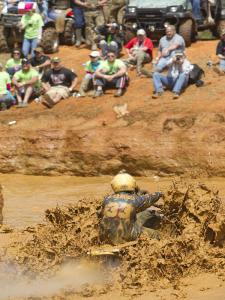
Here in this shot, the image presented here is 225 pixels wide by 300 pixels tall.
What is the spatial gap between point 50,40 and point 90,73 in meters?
4.03

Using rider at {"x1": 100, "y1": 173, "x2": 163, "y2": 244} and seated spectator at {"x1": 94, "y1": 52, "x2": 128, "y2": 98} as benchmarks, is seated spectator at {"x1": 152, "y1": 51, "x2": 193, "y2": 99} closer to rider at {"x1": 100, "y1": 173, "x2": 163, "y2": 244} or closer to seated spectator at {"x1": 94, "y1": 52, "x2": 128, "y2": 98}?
seated spectator at {"x1": 94, "y1": 52, "x2": 128, "y2": 98}

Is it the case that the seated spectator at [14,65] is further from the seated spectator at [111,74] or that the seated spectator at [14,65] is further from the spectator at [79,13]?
the spectator at [79,13]

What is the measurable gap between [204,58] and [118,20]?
12.7ft

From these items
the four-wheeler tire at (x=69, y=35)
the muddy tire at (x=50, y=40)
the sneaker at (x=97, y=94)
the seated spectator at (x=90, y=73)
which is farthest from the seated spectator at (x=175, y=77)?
the four-wheeler tire at (x=69, y=35)

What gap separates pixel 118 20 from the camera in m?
24.2

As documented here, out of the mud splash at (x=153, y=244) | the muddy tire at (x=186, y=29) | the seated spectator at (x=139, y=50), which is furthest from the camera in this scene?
the muddy tire at (x=186, y=29)

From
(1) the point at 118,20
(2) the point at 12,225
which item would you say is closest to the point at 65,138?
(2) the point at 12,225

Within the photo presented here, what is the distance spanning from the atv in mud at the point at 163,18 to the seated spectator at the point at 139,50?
1309 mm

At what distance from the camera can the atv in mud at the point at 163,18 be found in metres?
22.0

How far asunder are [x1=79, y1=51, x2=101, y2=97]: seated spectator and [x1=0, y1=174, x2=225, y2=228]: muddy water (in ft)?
10.6

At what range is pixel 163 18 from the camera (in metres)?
22.2

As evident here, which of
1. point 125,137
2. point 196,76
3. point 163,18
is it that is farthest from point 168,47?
point 125,137

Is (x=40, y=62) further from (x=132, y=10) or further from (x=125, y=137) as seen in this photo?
(x=125, y=137)

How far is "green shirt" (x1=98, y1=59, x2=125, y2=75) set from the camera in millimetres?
19491
